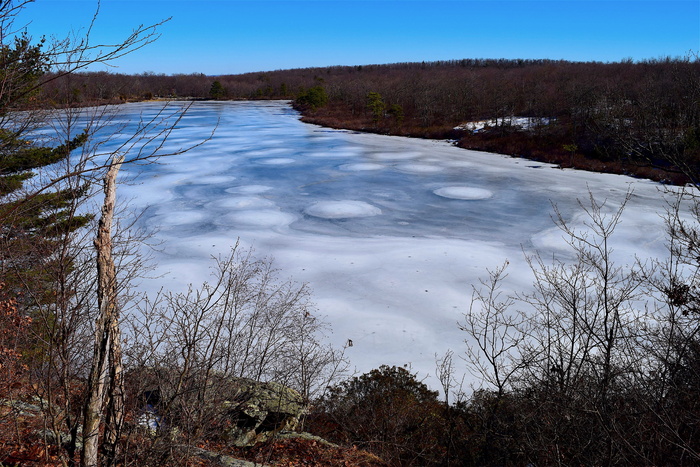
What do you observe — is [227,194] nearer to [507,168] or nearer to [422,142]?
[507,168]

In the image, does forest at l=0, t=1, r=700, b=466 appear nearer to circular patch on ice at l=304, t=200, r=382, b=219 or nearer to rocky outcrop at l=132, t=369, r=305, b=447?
rocky outcrop at l=132, t=369, r=305, b=447

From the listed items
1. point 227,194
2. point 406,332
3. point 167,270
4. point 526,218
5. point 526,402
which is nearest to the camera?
point 526,402

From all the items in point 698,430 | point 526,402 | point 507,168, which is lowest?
point 526,402

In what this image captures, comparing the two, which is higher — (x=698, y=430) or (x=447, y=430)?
(x=698, y=430)

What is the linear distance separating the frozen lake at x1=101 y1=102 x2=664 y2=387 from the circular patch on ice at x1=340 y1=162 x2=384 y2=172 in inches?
4.6

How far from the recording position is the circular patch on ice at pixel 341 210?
734 inches

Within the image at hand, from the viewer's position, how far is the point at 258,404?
7.84m

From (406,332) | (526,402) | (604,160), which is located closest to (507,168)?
(604,160)

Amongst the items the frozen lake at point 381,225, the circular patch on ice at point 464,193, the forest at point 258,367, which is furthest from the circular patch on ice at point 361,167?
the forest at point 258,367

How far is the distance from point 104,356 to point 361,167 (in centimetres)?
2449

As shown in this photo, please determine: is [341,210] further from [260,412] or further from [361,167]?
[260,412]

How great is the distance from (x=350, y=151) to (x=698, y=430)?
29.4 m

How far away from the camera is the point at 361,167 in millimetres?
28172

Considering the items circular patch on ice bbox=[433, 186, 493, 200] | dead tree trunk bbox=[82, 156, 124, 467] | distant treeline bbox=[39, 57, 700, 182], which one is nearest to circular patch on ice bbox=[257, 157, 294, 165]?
distant treeline bbox=[39, 57, 700, 182]
